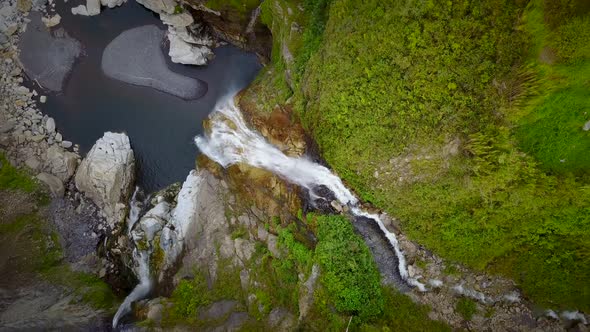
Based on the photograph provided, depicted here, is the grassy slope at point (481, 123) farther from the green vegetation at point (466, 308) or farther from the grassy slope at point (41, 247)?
the grassy slope at point (41, 247)

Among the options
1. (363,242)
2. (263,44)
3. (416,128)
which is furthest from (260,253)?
(263,44)

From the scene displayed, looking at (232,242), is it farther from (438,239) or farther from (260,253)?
(438,239)

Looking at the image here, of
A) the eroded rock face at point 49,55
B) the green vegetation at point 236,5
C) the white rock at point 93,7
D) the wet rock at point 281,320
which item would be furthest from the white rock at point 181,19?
the wet rock at point 281,320

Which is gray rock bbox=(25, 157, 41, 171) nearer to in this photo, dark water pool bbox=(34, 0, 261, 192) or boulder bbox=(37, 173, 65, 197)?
boulder bbox=(37, 173, 65, 197)

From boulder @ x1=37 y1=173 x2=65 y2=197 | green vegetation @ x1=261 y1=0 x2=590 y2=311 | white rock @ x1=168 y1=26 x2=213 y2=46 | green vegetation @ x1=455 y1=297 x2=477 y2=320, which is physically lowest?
boulder @ x1=37 y1=173 x2=65 y2=197

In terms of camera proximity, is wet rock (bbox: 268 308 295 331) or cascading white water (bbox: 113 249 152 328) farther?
cascading white water (bbox: 113 249 152 328)

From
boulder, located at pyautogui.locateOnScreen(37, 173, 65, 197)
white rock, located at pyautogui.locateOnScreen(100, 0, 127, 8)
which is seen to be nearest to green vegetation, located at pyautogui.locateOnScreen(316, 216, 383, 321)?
boulder, located at pyautogui.locateOnScreen(37, 173, 65, 197)
